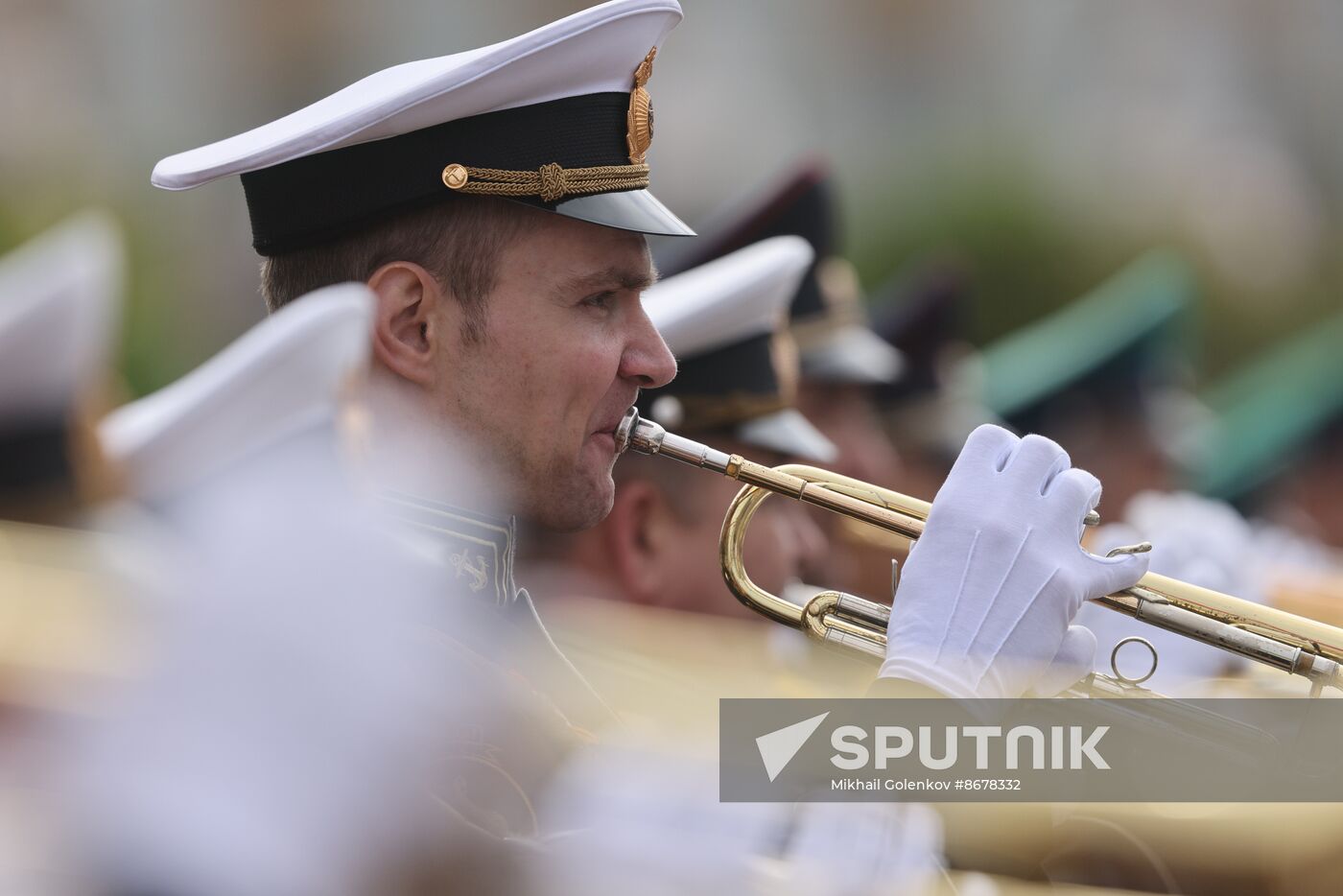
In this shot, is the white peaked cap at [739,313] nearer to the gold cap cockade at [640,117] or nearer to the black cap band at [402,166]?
the gold cap cockade at [640,117]

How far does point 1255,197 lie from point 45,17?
19072mm

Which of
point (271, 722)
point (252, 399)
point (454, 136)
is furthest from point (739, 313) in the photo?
point (271, 722)

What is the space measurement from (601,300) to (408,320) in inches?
12.1

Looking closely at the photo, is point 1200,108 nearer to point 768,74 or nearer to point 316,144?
point 768,74

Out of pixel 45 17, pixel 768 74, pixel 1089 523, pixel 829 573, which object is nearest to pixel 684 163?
pixel 768 74

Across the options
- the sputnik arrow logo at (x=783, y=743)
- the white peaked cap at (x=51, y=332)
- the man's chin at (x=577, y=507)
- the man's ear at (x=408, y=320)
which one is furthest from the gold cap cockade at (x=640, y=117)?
the white peaked cap at (x=51, y=332)

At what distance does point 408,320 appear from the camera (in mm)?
2576

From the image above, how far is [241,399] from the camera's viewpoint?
3428mm

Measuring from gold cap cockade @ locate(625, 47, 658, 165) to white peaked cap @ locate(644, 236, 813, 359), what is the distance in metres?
1.67

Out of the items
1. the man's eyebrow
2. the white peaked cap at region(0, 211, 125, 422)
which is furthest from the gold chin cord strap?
the white peaked cap at region(0, 211, 125, 422)

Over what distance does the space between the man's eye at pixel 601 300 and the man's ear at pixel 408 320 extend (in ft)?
0.77

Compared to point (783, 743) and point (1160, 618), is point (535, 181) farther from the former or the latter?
point (1160, 618)

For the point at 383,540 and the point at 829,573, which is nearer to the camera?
the point at 383,540

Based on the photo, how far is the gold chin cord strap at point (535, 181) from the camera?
8.43ft
